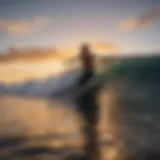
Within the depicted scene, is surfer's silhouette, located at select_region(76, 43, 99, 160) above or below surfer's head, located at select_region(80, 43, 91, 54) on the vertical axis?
below

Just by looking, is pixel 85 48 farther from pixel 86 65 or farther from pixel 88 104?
pixel 88 104

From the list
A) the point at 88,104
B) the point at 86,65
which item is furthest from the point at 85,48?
the point at 88,104

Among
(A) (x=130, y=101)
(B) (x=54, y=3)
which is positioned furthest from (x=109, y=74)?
(B) (x=54, y=3)

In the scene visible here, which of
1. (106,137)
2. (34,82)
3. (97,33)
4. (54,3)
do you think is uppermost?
(54,3)

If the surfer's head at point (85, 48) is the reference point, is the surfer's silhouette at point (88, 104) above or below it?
below

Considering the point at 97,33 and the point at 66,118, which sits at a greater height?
the point at 97,33

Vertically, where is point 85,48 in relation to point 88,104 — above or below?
above

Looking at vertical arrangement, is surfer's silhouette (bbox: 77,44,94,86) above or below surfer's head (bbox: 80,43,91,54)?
below

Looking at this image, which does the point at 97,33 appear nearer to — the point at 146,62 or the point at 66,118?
the point at 146,62

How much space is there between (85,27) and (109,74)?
0.63 feet

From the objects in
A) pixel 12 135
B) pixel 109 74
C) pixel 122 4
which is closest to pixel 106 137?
pixel 109 74

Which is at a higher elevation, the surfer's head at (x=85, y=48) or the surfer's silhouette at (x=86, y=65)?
the surfer's head at (x=85, y=48)

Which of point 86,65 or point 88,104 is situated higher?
point 86,65

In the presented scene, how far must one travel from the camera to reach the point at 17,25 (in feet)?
4.21
